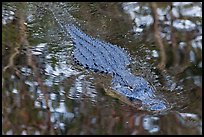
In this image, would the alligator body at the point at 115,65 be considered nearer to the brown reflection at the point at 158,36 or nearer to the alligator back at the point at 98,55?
the alligator back at the point at 98,55

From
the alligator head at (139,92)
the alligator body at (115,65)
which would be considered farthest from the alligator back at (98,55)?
the alligator head at (139,92)

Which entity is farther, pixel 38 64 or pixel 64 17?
pixel 64 17

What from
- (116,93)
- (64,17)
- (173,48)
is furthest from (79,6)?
(116,93)

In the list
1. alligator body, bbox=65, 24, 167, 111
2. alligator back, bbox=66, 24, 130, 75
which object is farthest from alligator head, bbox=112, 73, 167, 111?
alligator back, bbox=66, 24, 130, 75

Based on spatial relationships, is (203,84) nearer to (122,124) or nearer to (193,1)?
(122,124)

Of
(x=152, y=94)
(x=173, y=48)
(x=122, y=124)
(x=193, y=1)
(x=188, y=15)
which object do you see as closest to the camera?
(x=122, y=124)

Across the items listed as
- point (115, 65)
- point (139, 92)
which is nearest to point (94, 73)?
point (115, 65)
